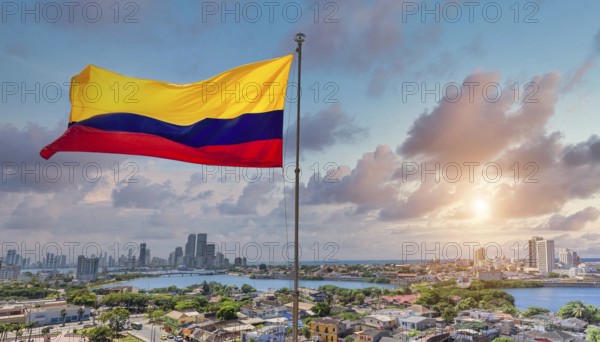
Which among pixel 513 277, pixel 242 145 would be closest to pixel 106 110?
pixel 242 145

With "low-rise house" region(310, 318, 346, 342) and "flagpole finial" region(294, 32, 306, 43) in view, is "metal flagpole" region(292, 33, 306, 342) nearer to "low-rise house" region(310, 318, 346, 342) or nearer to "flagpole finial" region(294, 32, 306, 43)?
"flagpole finial" region(294, 32, 306, 43)

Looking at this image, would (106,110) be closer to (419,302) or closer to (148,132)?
(148,132)

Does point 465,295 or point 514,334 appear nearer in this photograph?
point 514,334

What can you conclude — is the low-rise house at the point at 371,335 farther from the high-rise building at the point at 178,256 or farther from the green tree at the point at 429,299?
the high-rise building at the point at 178,256

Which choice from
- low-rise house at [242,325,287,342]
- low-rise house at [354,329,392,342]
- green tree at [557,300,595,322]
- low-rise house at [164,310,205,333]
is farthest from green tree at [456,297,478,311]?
low-rise house at [164,310,205,333]

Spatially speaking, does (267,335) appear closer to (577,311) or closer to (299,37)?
(299,37)

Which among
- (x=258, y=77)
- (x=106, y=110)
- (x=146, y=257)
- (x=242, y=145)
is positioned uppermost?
(x=258, y=77)
